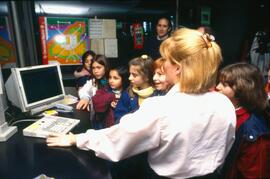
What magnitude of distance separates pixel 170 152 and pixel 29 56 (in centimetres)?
201

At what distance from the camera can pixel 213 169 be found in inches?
37.1

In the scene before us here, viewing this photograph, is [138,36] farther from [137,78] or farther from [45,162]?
[45,162]

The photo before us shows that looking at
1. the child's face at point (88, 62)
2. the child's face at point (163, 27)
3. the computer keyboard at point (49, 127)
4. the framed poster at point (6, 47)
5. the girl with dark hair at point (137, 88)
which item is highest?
the child's face at point (163, 27)

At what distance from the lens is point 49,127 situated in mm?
1438

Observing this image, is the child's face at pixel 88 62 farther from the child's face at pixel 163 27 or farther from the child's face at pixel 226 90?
the child's face at pixel 226 90

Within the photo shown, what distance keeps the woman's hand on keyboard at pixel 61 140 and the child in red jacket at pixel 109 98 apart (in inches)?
30.8

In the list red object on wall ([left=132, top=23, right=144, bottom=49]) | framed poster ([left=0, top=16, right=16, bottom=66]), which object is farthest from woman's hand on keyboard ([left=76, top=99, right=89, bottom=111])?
red object on wall ([left=132, top=23, right=144, bottom=49])

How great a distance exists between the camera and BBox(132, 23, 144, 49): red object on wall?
3.27 m

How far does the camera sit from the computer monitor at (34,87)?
163 cm

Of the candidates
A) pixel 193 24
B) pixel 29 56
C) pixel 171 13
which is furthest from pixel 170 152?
pixel 193 24

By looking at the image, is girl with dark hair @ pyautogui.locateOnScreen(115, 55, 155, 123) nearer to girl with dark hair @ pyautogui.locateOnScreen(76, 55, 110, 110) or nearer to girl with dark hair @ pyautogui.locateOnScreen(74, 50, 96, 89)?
girl with dark hair @ pyautogui.locateOnScreen(76, 55, 110, 110)

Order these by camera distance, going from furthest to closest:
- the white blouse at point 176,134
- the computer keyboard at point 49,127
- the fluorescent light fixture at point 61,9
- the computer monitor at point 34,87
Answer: the fluorescent light fixture at point 61,9, the computer monitor at point 34,87, the computer keyboard at point 49,127, the white blouse at point 176,134

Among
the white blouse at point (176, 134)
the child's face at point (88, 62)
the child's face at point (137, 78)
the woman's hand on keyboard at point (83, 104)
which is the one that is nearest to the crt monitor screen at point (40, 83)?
the woman's hand on keyboard at point (83, 104)

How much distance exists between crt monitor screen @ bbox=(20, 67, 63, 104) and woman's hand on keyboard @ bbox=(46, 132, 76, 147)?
531mm
